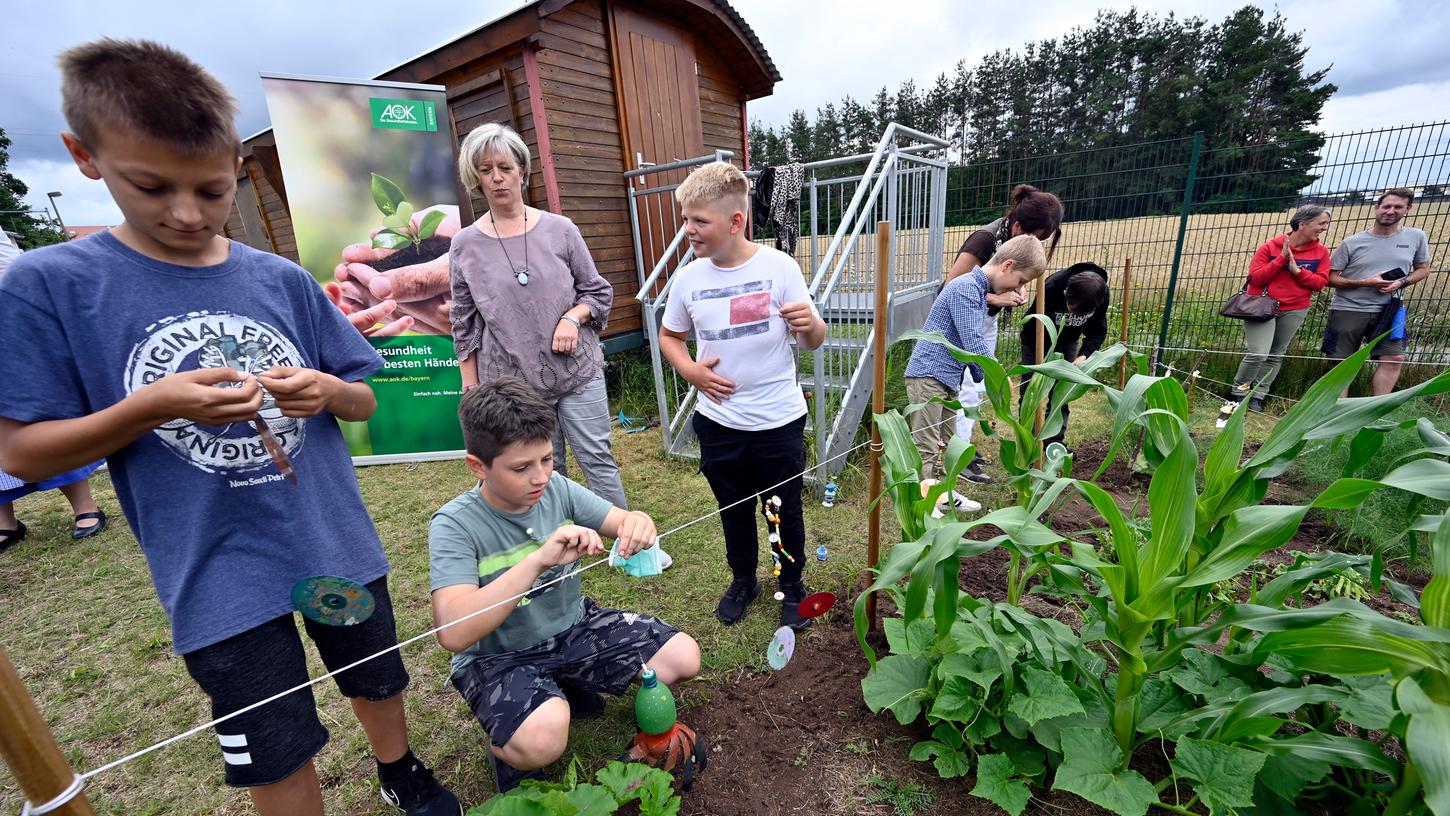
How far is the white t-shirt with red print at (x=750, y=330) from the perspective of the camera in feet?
6.49

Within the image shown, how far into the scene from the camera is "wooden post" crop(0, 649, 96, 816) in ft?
2.19

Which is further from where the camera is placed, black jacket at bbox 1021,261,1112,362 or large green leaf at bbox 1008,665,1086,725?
black jacket at bbox 1021,261,1112,362

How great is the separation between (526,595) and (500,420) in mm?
452

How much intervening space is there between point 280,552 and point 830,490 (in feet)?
8.66

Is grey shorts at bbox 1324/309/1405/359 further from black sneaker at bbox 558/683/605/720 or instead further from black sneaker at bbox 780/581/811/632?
black sneaker at bbox 558/683/605/720

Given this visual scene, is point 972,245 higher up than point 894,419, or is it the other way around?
point 972,245

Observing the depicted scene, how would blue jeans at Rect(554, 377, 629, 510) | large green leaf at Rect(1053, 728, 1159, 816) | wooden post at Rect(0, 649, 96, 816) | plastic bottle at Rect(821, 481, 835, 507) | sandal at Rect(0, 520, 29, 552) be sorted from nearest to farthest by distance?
wooden post at Rect(0, 649, 96, 816), large green leaf at Rect(1053, 728, 1159, 816), blue jeans at Rect(554, 377, 629, 510), plastic bottle at Rect(821, 481, 835, 507), sandal at Rect(0, 520, 29, 552)

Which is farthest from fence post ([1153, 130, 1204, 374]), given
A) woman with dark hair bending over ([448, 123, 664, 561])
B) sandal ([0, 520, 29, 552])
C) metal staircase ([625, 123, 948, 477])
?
sandal ([0, 520, 29, 552])

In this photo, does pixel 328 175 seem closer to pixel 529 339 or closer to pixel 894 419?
pixel 529 339

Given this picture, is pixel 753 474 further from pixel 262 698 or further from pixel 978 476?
pixel 978 476

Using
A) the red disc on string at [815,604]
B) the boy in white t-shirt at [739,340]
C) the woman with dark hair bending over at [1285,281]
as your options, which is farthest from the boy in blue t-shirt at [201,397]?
the woman with dark hair bending over at [1285,281]

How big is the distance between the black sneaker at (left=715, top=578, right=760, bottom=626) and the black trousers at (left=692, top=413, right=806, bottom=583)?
0.16 meters

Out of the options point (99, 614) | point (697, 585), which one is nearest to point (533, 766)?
point (697, 585)

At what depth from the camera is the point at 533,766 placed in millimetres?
1425
